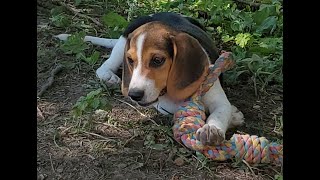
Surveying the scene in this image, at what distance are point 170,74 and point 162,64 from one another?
0.10 meters

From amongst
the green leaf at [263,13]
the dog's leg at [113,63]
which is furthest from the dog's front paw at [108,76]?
the green leaf at [263,13]

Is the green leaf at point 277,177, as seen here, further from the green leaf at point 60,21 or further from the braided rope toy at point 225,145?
the green leaf at point 60,21

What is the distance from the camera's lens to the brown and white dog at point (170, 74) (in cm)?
346

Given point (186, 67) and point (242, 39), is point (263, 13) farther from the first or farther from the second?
point (186, 67)

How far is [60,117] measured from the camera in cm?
387

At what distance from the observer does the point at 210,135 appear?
128 inches

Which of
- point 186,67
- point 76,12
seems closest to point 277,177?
point 186,67

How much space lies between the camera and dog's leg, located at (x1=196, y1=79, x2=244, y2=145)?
10.7 ft

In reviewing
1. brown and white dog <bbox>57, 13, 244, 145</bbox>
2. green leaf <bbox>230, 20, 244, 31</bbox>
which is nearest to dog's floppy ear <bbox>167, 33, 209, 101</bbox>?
brown and white dog <bbox>57, 13, 244, 145</bbox>

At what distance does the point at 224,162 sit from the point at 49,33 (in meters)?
2.62
